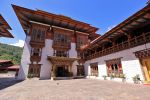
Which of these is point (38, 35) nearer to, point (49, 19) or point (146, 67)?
point (49, 19)

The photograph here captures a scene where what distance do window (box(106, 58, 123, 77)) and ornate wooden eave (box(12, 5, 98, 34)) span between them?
1206 cm

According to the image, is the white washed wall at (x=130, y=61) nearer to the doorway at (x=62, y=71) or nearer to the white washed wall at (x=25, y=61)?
the doorway at (x=62, y=71)

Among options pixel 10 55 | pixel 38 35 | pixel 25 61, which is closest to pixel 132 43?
pixel 38 35

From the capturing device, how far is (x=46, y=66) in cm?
1788

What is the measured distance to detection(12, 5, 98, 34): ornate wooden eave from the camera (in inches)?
682

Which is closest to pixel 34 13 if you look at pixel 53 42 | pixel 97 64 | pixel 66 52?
pixel 53 42

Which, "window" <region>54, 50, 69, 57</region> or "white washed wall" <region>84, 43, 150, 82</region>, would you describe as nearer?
"white washed wall" <region>84, 43, 150, 82</region>

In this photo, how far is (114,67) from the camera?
528 inches

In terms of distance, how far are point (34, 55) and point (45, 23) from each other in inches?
295

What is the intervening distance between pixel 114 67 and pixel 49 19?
1582 centimetres

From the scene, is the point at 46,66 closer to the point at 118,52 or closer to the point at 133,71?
the point at 118,52

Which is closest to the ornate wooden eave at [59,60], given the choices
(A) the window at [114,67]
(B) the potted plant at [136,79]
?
(A) the window at [114,67]

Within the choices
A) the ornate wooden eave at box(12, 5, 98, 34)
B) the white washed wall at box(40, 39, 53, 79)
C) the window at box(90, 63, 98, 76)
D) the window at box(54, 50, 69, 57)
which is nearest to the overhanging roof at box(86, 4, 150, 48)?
the window at box(90, 63, 98, 76)

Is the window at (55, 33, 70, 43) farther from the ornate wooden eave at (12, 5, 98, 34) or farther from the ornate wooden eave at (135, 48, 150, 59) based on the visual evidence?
the ornate wooden eave at (135, 48, 150, 59)
